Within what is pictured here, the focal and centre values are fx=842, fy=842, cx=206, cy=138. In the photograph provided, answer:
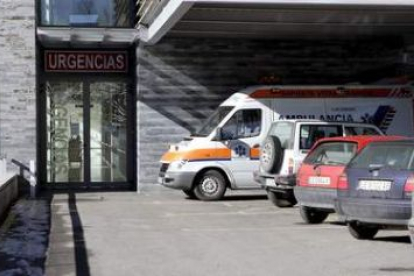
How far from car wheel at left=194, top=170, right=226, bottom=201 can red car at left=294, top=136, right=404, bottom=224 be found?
5216 millimetres

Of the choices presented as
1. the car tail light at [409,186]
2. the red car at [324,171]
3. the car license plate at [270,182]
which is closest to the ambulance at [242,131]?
the car license plate at [270,182]

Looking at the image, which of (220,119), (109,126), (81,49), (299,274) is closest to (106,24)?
(81,49)

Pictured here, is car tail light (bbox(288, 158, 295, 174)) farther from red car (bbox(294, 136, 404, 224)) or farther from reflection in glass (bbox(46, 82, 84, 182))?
reflection in glass (bbox(46, 82, 84, 182))

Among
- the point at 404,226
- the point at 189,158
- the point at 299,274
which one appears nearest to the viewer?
the point at 299,274

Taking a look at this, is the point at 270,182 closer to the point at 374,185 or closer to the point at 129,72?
the point at 374,185

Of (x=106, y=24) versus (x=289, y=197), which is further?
(x=106, y=24)

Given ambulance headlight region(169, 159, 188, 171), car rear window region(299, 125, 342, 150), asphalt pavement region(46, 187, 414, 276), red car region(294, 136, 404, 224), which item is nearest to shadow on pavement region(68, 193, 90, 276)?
asphalt pavement region(46, 187, 414, 276)

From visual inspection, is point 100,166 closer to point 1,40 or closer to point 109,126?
Answer: point 109,126

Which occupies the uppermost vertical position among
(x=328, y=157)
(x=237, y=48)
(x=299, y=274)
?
(x=237, y=48)

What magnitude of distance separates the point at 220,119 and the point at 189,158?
1.17 meters

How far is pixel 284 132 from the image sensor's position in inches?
661

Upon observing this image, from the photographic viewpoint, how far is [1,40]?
21438mm

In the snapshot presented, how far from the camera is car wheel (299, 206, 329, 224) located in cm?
1389

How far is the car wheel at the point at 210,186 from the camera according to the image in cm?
1897
